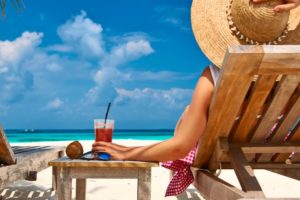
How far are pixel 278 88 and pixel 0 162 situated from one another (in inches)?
62.2

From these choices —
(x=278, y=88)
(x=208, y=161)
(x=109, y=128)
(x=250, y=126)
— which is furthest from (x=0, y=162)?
(x=278, y=88)

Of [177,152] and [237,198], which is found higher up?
[177,152]

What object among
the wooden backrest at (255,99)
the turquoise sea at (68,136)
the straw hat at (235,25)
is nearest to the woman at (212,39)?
the straw hat at (235,25)

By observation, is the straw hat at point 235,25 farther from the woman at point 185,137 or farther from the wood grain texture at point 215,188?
the wood grain texture at point 215,188

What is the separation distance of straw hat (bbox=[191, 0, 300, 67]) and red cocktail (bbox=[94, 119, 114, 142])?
2.01 ft

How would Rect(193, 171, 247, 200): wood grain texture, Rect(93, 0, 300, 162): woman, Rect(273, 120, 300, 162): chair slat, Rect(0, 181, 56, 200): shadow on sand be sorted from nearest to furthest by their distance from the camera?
1. Rect(193, 171, 247, 200): wood grain texture
2. Rect(93, 0, 300, 162): woman
3. Rect(273, 120, 300, 162): chair slat
4. Rect(0, 181, 56, 200): shadow on sand

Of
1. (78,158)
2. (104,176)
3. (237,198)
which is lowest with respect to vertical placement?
(237,198)

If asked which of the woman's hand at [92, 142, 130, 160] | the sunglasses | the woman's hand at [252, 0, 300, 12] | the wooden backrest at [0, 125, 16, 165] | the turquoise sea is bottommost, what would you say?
the sunglasses

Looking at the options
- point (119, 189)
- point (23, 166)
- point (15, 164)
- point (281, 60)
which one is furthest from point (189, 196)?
point (281, 60)

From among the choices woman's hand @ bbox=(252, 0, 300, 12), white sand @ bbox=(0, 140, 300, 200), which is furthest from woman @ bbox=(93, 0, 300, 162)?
white sand @ bbox=(0, 140, 300, 200)

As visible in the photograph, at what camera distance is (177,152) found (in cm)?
224

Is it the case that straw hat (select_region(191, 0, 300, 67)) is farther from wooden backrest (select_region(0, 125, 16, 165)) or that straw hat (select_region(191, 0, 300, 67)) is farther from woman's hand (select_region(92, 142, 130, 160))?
wooden backrest (select_region(0, 125, 16, 165))

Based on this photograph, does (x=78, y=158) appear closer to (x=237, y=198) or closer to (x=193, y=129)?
(x=193, y=129)

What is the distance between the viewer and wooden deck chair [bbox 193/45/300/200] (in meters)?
1.68
